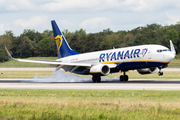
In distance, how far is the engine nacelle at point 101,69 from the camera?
4189 centimetres

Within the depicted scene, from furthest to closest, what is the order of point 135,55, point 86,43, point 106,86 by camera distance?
1. point 86,43
2. point 135,55
3. point 106,86

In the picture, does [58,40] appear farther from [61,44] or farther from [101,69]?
[101,69]

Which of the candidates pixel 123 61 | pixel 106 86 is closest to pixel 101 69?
pixel 123 61

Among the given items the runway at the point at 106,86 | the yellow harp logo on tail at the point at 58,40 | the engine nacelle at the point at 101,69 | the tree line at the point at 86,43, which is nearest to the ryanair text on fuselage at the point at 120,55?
the engine nacelle at the point at 101,69

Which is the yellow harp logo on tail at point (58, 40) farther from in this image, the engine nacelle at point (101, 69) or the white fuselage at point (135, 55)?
the engine nacelle at point (101, 69)

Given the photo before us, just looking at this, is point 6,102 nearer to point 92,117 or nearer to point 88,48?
point 92,117

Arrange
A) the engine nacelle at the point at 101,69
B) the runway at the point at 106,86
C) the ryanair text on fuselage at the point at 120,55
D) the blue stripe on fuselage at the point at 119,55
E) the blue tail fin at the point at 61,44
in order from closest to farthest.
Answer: the runway at the point at 106,86
the ryanair text on fuselage at the point at 120,55
the blue stripe on fuselage at the point at 119,55
the engine nacelle at the point at 101,69
the blue tail fin at the point at 61,44

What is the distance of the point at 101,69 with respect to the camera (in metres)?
41.9

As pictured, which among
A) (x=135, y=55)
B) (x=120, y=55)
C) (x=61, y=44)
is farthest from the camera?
(x=61, y=44)

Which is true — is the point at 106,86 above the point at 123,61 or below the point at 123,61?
below

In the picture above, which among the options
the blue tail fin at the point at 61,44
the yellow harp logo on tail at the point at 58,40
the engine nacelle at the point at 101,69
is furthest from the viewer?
the yellow harp logo on tail at the point at 58,40

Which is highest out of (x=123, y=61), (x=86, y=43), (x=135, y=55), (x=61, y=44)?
(x=86, y=43)

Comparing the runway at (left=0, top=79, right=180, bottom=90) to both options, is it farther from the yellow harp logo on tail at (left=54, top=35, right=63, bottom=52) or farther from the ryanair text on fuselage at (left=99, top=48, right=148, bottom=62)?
the yellow harp logo on tail at (left=54, top=35, right=63, bottom=52)

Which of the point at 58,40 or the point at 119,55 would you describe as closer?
the point at 119,55
